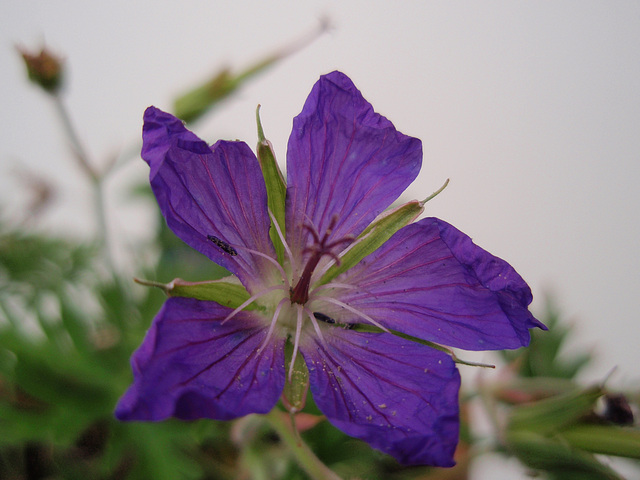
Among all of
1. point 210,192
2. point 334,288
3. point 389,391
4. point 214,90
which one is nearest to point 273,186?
point 210,192

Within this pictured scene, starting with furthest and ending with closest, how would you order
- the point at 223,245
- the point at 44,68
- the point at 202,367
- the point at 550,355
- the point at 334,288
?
the point at 550,355 → the point at 44,68 → the point at 334,288 → the point at 223,245 → the point at 202,367

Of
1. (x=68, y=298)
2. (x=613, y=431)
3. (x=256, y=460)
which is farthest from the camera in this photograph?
(x=68, y=298)

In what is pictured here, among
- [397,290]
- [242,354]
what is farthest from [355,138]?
[242,354]

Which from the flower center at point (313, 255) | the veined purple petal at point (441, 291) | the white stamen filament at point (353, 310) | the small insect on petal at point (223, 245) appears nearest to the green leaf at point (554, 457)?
the veined purple petal at point (441, 291)

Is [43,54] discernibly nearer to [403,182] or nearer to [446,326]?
[403,182]

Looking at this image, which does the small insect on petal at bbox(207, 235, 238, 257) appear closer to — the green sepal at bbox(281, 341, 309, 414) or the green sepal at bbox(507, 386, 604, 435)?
the green sepal at bbox(281, 341, 309, 414)

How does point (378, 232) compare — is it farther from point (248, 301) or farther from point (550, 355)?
point (550, 355)
